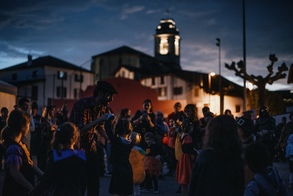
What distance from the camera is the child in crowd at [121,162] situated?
24.0ft

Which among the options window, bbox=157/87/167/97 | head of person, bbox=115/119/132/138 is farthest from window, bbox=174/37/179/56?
head of person, bbox=115/119/132/138

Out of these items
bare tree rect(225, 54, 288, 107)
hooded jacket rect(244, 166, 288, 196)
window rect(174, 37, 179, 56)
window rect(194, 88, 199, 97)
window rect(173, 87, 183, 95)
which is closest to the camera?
hooded jacket rect(244, 166, 288, 196)

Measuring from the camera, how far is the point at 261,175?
428 centimetres

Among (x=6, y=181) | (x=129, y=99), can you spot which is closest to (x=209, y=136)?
(x=6, y=181)

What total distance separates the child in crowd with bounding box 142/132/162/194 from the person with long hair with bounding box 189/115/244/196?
22.4ft

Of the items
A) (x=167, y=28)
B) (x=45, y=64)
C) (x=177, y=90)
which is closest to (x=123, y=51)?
(x=167, y=28)

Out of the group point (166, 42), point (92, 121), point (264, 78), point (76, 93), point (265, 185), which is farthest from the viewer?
point (166, 42)

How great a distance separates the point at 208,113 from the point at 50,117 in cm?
445

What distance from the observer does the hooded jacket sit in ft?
13.8

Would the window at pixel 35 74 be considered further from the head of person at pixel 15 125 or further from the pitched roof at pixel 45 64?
the head of person at pixel 15 125

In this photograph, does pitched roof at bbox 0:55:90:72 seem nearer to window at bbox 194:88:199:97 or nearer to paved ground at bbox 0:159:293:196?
window at bbox 194:88:199:97

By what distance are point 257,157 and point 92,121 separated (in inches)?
108

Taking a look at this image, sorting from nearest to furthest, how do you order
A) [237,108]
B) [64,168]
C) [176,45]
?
[64,168], [237,108], [176,45]

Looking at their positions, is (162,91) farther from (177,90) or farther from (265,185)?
(265,185)
